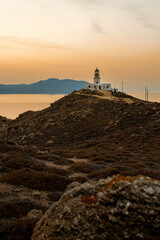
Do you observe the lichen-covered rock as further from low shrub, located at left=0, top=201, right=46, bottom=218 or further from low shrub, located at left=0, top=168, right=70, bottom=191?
low shrub, located at left=0, top=168, right=70, bottom=191

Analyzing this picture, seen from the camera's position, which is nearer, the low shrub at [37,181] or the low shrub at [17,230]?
the low shrub at [17,230]

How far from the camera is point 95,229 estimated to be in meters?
4.41

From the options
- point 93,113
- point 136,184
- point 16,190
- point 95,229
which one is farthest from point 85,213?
point 93,113

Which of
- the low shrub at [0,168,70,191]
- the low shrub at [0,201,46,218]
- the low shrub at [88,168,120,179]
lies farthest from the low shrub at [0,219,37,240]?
the low shrub at [88,168,120,179]

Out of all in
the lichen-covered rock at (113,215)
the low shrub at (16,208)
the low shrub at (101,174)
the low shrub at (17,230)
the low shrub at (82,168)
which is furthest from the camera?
the low shrub at (82,168)

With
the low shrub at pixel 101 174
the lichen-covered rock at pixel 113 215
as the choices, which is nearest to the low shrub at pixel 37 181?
the low shrub at pixel 101 174

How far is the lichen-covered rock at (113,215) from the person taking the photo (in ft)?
13.9

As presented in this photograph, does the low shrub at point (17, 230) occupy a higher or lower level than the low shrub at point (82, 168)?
higher

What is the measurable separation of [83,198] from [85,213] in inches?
16.1

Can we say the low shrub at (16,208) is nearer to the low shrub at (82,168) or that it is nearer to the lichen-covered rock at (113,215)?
the lichen-covered rock at (113,215)

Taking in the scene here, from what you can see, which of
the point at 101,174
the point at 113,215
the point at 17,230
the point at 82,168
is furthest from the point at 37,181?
the point at 113,215

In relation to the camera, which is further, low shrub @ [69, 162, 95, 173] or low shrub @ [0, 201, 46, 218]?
low shrub @ [69, 162, 95, 173]

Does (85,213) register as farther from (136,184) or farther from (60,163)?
(60,163)

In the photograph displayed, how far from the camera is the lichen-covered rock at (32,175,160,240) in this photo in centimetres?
424
